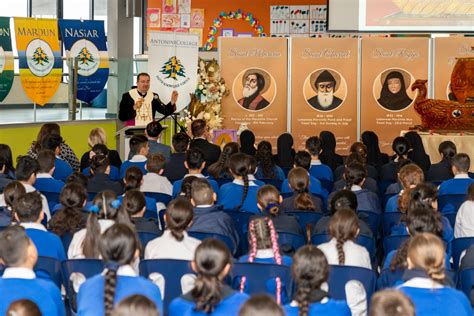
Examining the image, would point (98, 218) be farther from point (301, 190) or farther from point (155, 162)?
point (155, 162)

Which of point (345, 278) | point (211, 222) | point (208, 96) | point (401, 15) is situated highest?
point (401, 15)

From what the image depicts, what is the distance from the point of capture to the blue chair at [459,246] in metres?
5.76

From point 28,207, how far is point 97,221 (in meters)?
0.47

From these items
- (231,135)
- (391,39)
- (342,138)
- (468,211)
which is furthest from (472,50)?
(468,211)

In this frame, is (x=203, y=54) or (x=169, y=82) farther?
(x=203, y=54)

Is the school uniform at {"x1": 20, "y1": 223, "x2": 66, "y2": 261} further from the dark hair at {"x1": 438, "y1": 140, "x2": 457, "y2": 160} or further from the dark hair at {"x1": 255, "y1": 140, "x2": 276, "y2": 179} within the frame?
the dark hair at {"x1": 438, "y1": 140, "x2": 457, "y2": 160}

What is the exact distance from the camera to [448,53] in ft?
42.9

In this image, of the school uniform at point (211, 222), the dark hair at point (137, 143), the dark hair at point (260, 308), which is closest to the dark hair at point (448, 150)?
the dark hair at point (137, 143)

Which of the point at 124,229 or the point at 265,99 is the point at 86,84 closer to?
the point at 265,99

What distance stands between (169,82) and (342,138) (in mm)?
2501

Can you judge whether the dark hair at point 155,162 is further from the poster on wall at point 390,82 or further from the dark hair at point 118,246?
the poster on wall at point 390,82

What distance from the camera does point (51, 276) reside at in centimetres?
489

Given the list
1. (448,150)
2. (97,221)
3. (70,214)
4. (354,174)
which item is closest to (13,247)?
(97,221)

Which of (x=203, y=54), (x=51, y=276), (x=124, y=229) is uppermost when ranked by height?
(x=203, y=54)
